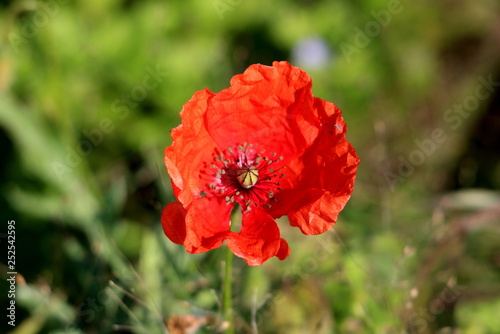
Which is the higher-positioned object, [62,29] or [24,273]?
[62,29]

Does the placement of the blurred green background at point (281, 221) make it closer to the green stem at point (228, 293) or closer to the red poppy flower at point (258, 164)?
the green stem at point (228, 293)

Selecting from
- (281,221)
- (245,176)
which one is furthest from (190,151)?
(281,221)

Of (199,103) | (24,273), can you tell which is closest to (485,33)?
(199,103)

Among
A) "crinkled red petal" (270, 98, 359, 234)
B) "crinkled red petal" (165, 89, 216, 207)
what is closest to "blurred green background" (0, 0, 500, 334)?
"crinkled red petal" (165, 89, 216, 207)

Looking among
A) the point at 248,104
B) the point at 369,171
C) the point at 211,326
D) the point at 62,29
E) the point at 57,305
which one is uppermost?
the point at 248,104

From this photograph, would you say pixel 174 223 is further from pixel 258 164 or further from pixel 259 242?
pixel 258 164

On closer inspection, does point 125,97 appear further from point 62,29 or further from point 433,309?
point 433,309

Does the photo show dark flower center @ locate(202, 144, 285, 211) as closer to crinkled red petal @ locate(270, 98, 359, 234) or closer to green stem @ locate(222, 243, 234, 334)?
crinkled red petal @ locate(270, 98, 359, 234)
